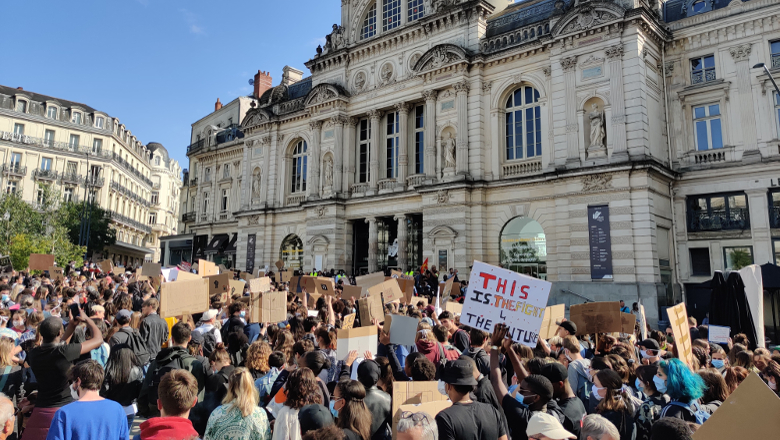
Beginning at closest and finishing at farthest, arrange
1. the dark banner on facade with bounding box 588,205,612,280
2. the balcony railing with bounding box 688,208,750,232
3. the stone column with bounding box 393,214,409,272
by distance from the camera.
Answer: the dark banner on facade with bounding box 588,205,612,280 → the balcony railing with bounding box 688,208,750,232 → the stone column with bounding box 393,214,409,272

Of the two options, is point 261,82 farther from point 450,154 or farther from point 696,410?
point 696,410

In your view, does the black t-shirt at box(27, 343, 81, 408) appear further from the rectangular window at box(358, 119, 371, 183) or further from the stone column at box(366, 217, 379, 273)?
the rectangular window at box(358, 119, 371, 183)

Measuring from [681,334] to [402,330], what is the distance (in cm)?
432

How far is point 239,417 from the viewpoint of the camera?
Answer: 4441mm

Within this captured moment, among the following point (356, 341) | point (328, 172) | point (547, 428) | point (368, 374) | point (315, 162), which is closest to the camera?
point (547, 428)

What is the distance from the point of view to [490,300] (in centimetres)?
697

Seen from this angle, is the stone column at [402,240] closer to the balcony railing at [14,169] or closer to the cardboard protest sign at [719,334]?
the cardboard protest sign at [719,334]

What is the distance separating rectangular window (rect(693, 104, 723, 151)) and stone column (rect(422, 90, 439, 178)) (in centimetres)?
1349

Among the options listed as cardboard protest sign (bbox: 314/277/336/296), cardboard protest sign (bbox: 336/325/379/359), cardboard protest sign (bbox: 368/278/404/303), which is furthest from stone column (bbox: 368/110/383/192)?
cardboard protest sign (bbox: 336/325/379/359)

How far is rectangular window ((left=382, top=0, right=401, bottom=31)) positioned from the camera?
1333 inches

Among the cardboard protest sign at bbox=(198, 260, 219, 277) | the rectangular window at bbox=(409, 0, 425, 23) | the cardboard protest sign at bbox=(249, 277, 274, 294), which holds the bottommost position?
the cardboard protest sign at bbox=(249, 277, 274, 294)

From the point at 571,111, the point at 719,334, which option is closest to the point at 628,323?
the point at 719,334

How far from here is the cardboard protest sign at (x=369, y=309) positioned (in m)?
10.9

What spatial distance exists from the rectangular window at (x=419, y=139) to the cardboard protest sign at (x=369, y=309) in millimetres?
21231
